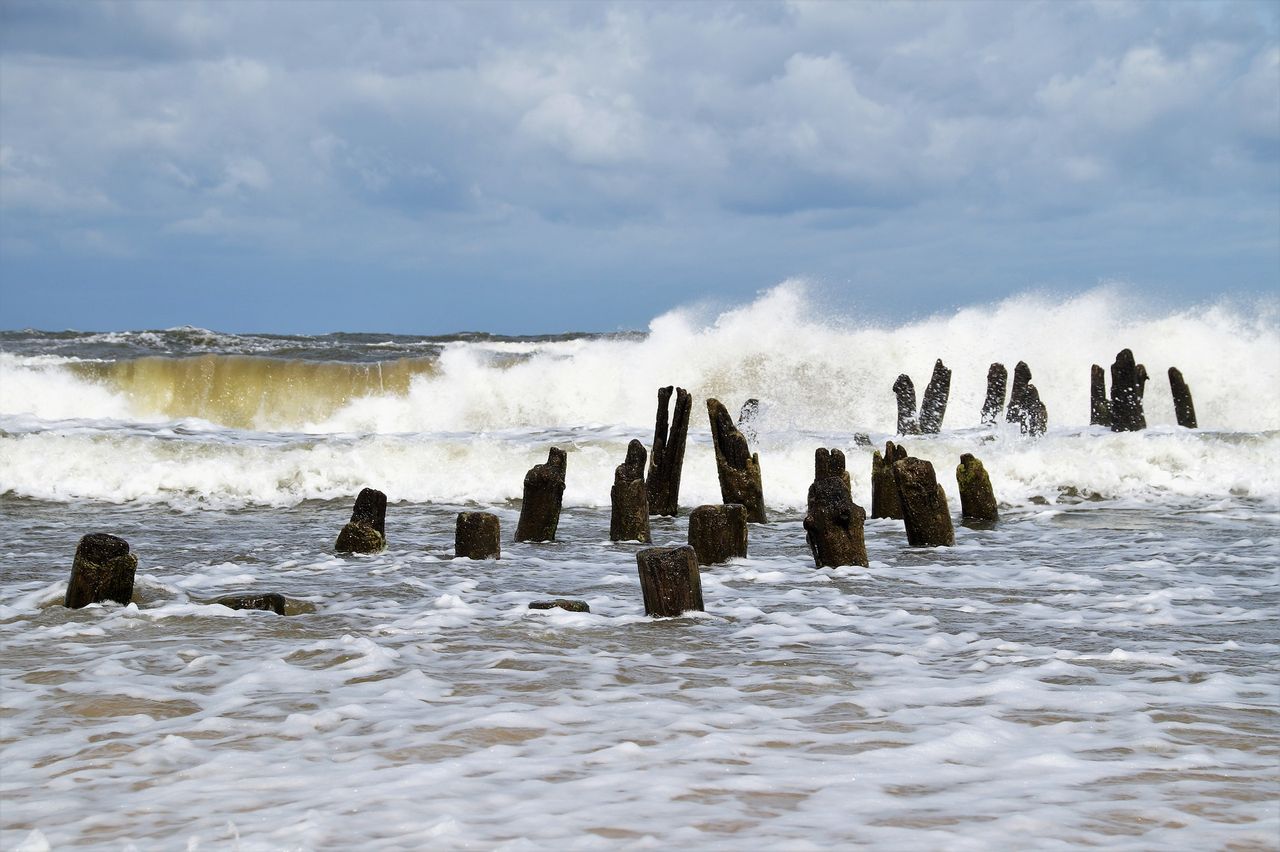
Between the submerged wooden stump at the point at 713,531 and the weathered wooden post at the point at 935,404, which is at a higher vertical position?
the weathered wooden post at the point at 935,404

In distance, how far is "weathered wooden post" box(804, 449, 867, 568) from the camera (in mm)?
8547

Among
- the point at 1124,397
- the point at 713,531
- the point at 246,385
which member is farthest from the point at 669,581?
the point at 246,385

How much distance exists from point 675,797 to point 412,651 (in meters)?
2.51

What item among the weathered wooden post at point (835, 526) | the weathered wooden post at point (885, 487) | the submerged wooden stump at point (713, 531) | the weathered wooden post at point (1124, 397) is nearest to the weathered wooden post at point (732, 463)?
the weathered wooden post at point (885, 487)

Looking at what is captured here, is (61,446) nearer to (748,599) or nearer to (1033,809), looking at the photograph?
(748,599)

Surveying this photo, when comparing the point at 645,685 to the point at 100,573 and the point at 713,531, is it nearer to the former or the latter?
the point at 100,573

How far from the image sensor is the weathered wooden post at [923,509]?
9.90m

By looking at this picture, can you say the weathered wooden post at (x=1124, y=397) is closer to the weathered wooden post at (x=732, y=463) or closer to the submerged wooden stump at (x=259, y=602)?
the weathered wooden post at (x=732, y=463)

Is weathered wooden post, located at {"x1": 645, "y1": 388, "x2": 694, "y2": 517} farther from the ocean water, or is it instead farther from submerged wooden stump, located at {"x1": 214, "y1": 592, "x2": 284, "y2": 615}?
submerged wooden stump, located at {"x1": 214, "y1": 592, "x2": 284, "y2": 615}

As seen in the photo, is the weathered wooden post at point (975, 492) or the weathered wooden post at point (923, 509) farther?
the weathered wooden post at point (975, 492)

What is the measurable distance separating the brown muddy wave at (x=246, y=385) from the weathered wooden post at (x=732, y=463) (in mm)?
17298

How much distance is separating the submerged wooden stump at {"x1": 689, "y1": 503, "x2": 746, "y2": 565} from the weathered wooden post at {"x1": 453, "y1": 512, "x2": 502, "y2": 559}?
1563mm

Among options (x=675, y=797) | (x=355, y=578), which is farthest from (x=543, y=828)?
(x=355, y=578)

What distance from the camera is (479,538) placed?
30.4 feet
